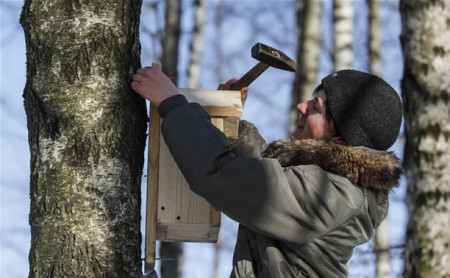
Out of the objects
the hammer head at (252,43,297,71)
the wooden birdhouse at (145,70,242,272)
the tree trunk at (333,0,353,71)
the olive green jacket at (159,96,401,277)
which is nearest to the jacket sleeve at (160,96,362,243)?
the olive green jacket at (159,96,401,277)

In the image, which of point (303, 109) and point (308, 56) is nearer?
point (303, 109)

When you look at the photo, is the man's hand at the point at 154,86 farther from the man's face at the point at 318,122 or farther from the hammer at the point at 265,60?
the man's face at the point at 318,122

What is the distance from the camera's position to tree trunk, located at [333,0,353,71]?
858cm

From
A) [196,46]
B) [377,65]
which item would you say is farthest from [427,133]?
[377,65]

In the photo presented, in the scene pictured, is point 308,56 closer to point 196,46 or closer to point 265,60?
point 196,46

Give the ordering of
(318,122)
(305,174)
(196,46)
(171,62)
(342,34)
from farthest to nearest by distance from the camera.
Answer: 1. (196,46)
2. (342,34)
3. (171,62)
4. (318,122)
5. (305,174)

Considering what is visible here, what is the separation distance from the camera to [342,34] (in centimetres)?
877

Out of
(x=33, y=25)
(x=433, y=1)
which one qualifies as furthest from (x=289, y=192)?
(x=433, y=1)

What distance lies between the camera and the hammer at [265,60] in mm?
3057

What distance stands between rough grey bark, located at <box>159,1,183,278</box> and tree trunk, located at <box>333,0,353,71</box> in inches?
73.3

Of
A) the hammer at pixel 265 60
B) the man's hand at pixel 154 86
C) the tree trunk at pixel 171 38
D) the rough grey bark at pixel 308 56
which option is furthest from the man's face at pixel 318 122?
the tree trunk at pixel 171 38

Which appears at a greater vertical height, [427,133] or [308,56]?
[308,56]

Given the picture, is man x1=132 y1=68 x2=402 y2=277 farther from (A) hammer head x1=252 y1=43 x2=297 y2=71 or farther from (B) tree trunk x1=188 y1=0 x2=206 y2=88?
(B) tree trunk x1=188 y1=0 x2=206 y2=88

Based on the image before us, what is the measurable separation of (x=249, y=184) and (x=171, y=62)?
17.1ft
